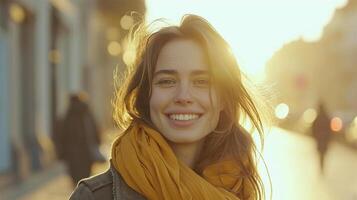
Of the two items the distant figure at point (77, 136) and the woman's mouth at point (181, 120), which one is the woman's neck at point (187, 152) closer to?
the woman's mouth at point (181, 120)

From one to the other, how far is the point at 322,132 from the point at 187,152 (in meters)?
16.8

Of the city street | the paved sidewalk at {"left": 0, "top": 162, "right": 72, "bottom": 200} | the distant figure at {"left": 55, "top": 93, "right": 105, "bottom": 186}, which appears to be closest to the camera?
the distant figure at {"left": 55, "top": 93, "right": 105, "bottom": 186}

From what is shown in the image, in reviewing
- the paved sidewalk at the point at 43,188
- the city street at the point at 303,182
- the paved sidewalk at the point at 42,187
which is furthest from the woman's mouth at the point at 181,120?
the paved sidewalk at the point at 42,187

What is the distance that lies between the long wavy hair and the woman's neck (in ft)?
0.10

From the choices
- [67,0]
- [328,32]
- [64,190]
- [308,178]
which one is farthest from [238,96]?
[328,32]

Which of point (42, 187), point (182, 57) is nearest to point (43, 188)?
point (42, 187)

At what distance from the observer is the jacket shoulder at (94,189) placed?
2.37 metres

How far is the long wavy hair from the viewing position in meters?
2.64

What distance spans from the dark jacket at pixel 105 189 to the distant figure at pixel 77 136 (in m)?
9.04

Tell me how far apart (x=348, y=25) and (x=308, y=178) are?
81.5 m

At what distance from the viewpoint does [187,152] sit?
2.65 metres

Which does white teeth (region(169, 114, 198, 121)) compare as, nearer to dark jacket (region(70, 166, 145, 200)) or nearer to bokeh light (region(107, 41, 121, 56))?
A: dark jacket (region(70, 166, 145, 200))

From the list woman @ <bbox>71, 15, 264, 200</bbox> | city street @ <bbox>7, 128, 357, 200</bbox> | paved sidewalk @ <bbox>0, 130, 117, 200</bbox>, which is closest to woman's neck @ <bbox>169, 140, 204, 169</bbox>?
woman @ <bbox>71, 15, 264, 200</bbox>

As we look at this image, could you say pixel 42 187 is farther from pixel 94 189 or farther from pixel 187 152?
pixel 94 189
